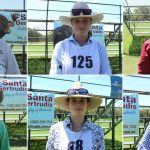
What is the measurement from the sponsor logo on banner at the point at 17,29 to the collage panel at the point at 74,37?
0.14ft

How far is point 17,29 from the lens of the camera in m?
3.25

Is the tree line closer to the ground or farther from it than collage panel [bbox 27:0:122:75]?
farther from it

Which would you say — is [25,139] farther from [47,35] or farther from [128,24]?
[128,24]

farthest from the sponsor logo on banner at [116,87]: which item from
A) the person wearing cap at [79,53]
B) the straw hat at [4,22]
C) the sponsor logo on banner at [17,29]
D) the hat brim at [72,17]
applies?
the straw hat at [4,22]

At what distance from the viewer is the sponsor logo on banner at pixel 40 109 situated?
3.21 m

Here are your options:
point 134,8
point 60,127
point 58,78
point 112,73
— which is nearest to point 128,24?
point 134,8

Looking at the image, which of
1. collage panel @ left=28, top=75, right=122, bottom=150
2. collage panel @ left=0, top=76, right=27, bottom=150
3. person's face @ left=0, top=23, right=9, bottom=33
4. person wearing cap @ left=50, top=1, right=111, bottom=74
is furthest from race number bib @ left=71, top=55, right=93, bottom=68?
person's face @ left=0, top=23, right=9, bottom=33

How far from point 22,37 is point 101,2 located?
2.13 ft

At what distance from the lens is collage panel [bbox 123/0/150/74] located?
3.12m

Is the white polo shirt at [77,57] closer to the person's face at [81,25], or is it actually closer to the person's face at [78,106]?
the person's face at [81,25]

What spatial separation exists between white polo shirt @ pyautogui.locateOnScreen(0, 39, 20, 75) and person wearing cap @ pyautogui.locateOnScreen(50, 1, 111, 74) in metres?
0.31

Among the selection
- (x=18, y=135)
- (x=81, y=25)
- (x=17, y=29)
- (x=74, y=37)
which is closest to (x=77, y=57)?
(x=74, y=37)

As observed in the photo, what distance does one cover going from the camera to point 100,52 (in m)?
2.94

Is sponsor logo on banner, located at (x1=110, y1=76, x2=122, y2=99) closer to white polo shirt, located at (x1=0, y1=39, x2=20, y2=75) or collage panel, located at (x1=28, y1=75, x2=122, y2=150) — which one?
collage panel, located at (x1=28, y1=75, x2=122, y2=150)
